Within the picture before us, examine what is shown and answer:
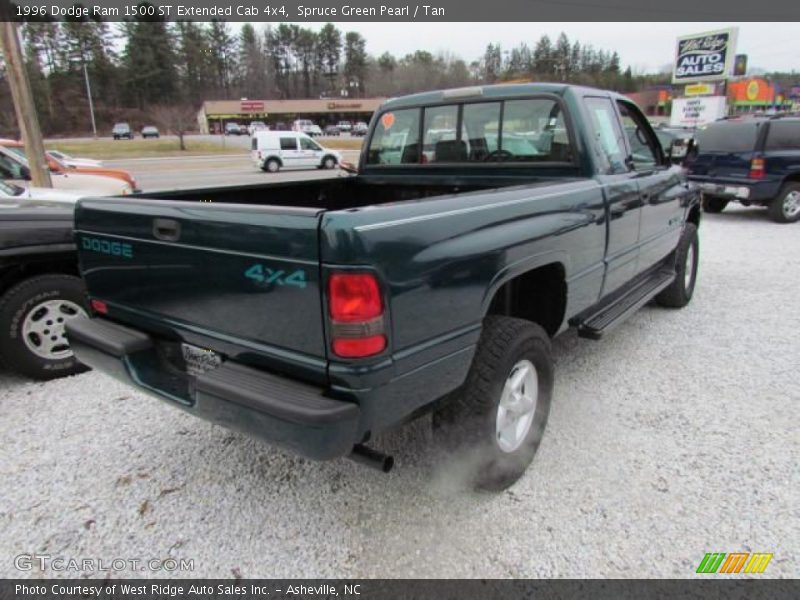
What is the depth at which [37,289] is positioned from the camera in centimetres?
372

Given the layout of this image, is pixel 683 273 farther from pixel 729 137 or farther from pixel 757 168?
pixel 729 137

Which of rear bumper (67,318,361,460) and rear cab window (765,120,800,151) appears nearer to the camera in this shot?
rear bumper (67,318,361,460)

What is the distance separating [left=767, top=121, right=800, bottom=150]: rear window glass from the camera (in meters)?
9.46

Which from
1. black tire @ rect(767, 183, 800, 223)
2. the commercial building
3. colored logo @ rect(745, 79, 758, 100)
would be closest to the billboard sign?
black tire @ rect(767, 183, 800, 223)

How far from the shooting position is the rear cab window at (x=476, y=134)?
3457mm

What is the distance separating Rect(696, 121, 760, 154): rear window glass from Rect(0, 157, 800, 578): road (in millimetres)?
7445

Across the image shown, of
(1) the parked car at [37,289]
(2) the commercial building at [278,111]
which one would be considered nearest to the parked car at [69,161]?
(1) the parked car at [37,289]

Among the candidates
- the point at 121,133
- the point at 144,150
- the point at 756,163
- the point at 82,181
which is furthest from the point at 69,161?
the point at 121,133

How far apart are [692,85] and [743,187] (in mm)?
22758

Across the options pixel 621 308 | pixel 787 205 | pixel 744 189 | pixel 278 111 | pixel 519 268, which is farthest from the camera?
pixel 278 111

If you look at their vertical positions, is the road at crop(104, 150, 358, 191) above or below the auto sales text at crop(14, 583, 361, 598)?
above

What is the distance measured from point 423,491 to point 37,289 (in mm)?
3010

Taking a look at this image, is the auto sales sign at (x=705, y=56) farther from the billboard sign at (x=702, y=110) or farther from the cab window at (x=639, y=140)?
the cab window at (x=639, y=140)

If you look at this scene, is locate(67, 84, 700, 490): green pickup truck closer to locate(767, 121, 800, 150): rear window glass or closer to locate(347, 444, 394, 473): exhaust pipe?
locate(347, 444, 394, 473): exhaust pipe
